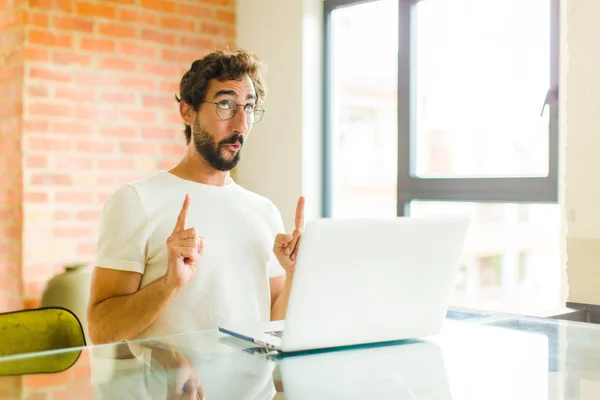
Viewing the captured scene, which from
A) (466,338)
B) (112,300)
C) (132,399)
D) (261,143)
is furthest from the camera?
(261,143)

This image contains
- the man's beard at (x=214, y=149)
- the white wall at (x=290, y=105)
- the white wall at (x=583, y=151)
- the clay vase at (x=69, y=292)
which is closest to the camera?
the man's beard at (x=214, y=149)

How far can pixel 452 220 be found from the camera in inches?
58.2

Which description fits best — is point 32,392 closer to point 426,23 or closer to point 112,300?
point 112,300

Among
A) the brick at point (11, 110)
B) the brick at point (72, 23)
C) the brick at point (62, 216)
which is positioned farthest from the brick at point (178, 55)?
the brick at point (62, 216)

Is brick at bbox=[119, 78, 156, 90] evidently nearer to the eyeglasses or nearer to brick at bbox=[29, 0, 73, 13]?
brick at bbox=[29, 0, 73, 13]

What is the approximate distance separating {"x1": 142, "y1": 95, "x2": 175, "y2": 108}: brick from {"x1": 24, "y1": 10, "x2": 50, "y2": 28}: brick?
0.57 m

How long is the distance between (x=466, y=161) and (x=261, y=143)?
3.42 ft

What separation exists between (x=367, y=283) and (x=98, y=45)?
2.44 metres

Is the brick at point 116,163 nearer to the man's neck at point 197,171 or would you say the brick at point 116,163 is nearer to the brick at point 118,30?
the brick at point 118,30

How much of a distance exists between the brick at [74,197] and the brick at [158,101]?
532mm

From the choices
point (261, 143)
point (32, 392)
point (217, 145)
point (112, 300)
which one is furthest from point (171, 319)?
point (261, 143)

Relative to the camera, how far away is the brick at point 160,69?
360 cm

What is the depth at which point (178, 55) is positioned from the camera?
146 inches

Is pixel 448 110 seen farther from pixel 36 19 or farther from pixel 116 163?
pixel 36 19
